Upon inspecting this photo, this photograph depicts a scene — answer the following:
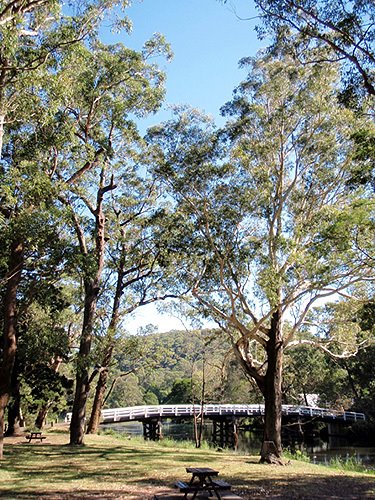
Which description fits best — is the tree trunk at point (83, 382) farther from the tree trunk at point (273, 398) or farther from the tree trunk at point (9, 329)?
the tree trunk at point (273, 398)

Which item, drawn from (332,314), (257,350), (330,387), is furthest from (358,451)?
(332,314)

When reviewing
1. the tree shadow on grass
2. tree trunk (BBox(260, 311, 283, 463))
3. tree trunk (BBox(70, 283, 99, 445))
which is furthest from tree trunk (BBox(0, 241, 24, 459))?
tree trunk (BBox(260, 311, 283, 463))

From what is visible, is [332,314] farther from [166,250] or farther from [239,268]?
[166,250]

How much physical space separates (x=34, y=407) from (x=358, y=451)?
65.6ft

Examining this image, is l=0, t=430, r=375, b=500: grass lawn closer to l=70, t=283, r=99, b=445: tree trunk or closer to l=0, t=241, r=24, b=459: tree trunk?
l=0, t=241, r=24, b=459: tree trunk

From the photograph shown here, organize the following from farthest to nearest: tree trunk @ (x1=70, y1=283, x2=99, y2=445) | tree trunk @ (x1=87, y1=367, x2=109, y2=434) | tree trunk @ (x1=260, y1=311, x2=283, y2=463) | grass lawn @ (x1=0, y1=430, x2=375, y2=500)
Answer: tree trunk @ (x1=87, y1=367, x2=109, y2=434) → tree trunk @ (x1=70, y1=283, x2=99, y2=445) → tree trunk @ (x1=260, y1=311, x2=283, y2=463) → grass lawn @ (x1=0, y1=430, x2=375, y2=500)

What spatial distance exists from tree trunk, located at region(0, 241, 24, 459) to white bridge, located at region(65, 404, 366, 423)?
55.7 feet

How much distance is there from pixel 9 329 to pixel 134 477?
4.71 m

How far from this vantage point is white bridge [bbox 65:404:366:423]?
28.5 metres

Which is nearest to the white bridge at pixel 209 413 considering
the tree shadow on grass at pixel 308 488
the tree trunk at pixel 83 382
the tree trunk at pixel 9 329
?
the tree trunk at pixel 83 382

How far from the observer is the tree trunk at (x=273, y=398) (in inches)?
467

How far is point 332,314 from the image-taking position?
15.6 metres

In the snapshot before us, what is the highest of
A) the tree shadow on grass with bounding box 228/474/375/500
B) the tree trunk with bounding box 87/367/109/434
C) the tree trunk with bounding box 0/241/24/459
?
the tree trunk with bounding box 0/241/24/459

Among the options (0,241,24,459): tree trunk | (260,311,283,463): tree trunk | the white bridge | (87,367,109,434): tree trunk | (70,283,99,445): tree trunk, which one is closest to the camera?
(0,241,24,459): tree trunk
